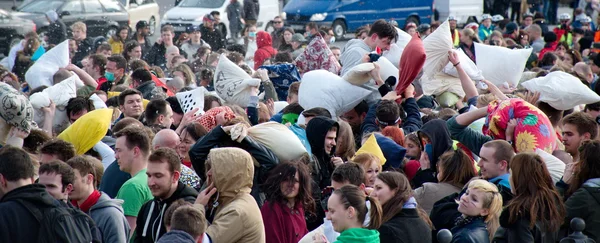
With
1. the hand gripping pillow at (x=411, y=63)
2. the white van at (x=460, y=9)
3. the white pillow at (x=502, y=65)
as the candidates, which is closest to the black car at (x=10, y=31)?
the white van at (x=460, y=9)

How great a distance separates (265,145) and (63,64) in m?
5.49

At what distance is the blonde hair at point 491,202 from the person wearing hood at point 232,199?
1275 mm

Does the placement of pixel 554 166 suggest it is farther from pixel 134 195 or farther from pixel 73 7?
pixel 73 7

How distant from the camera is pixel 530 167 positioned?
5.61m

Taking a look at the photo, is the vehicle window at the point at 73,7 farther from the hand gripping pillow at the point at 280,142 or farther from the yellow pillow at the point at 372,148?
the hand gripping pillow at the point at 280,142

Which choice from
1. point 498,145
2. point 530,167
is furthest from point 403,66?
point 530,167

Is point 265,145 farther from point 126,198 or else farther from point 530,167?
point 530,167

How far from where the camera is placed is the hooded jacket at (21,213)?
16.1ft

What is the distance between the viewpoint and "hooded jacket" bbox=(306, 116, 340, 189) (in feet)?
22.5

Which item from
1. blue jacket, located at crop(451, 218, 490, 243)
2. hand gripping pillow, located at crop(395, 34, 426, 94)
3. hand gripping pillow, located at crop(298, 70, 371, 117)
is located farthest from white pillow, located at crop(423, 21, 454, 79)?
blue jacket, located at crop(451, 218, 490, 243)

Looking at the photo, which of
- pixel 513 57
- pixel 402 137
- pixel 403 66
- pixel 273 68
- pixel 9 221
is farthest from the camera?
pixel 273 68

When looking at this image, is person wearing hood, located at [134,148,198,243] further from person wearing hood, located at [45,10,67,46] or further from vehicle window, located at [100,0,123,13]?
vehicle window, located at [100,0,123,13]

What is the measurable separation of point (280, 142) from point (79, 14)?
58.6 ft

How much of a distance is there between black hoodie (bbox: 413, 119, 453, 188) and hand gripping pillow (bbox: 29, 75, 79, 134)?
346cm
